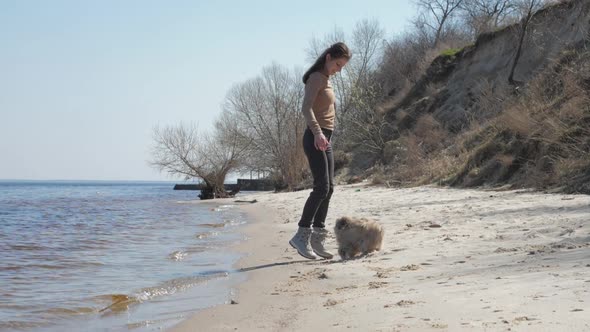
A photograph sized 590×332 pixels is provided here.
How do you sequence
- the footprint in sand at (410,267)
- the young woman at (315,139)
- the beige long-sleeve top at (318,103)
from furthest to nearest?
the young woman at (315,139) → the beige long-sleeve top at (318,103) → the footprint in sand at (410,267)

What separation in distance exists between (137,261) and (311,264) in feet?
7.24

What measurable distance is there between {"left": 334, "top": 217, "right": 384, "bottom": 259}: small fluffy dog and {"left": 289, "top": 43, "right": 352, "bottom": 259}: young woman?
0.24 metres

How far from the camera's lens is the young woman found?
587cm

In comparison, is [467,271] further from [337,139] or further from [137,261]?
[337,139]

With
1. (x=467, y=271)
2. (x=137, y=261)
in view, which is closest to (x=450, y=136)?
(x=137, y=261)

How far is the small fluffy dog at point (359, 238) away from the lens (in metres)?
5.90

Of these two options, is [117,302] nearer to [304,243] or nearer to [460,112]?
[304,243]

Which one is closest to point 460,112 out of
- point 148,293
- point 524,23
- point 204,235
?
point 524,23

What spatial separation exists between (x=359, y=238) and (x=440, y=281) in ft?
6.07

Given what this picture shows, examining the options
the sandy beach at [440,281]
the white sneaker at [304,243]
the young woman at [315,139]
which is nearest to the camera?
the sandy beach at [440,281]

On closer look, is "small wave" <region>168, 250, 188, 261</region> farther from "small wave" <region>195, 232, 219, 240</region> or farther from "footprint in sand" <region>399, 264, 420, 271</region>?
"footprint in sand" <region>399, 264, 420, 271</region>

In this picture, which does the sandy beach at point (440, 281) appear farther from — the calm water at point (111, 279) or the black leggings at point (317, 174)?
the black leggings at point (317, 174)

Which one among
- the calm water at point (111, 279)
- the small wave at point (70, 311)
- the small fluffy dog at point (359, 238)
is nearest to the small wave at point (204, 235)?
the calm water at point (111, 279)

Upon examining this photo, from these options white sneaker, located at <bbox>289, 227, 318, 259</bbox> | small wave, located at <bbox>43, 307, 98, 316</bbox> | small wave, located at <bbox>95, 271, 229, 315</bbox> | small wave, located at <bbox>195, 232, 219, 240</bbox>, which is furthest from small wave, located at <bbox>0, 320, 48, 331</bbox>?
small wave, located at <bbox>195, 232, 219, 240</bbox>
